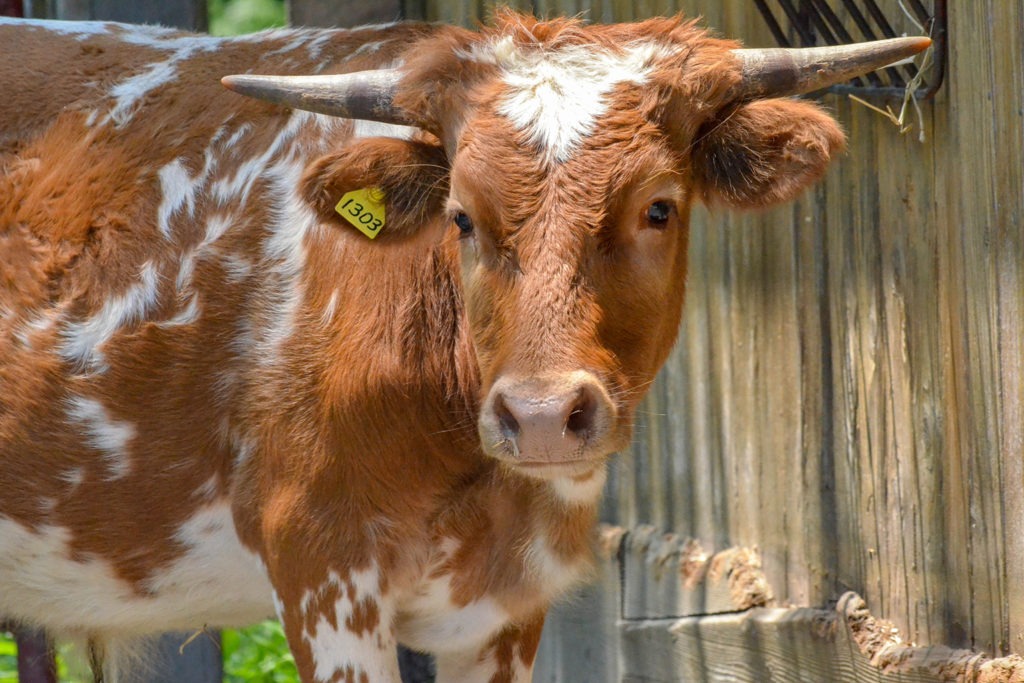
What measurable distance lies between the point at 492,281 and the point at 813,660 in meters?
2.13

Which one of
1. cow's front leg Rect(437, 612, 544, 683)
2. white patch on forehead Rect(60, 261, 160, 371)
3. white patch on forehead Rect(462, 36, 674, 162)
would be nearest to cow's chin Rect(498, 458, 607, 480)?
white patch on forehead Rect(462, 36, 674, 162)

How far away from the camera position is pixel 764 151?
11.4 ft

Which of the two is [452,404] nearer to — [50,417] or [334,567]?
[334,567]

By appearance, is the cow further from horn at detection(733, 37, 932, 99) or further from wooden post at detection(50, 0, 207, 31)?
wooden post at detection(50, 0, 207, 31)

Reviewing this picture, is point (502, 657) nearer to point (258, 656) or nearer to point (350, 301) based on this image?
point (350, 301)

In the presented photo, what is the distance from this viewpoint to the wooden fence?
3740 millimetres

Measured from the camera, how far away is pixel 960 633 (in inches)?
156

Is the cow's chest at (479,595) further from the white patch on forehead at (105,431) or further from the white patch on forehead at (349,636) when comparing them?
the white patch on forehead at (105,431)

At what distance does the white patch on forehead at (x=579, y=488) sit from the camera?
150 inches

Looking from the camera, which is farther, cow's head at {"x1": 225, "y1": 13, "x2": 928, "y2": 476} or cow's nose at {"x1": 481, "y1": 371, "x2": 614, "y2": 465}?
cow's head at {"x1": 225, "y1": 13, "x2": 928, "y2": 476}

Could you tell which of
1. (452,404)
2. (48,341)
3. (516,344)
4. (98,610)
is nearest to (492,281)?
(516,344)

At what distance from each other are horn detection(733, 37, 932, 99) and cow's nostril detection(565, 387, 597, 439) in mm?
995

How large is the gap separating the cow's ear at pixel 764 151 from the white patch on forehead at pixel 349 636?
1458 millimetres

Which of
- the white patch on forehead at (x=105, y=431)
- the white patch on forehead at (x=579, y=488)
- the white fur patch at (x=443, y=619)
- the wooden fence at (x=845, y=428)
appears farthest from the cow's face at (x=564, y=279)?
the white patch on forehead at (x=105, y=431)
